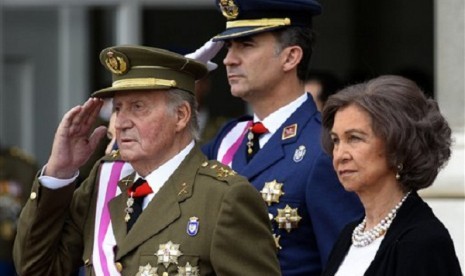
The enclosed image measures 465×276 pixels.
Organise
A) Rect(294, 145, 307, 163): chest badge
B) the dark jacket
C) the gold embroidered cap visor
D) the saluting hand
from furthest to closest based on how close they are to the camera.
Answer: Rect(294, 145, 307, 163): chest badge → the saluting hand → the gold embroidered cap visor → the dark jacket

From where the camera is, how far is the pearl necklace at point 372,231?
201 inches

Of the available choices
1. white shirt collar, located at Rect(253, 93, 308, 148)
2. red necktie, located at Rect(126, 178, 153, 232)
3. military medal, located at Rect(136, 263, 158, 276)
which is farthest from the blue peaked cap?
military medal, located at Rect(136, 263, 158, 276)

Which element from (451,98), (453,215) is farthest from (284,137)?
(451,98)

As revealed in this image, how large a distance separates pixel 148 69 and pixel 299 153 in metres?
0.72

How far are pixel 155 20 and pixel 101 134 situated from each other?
684 centimetres

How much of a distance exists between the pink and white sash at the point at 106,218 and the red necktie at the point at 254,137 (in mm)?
619

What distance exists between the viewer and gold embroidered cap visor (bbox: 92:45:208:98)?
540 centimetres

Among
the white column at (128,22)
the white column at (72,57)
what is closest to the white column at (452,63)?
the white column at (128,22)

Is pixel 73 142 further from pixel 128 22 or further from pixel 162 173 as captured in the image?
pixel 128 22

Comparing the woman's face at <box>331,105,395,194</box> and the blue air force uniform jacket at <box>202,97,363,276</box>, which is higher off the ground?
the woman's face at <box>331,105,395,194</box>

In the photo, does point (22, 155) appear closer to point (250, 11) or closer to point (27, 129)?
point (27, 129)

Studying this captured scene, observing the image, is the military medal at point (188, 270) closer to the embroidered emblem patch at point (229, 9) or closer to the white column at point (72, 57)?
the embroidered emblem patch at point (229, 9)

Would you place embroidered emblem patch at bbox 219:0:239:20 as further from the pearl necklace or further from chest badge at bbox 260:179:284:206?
the pearl necklace

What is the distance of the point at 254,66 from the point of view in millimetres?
5996
